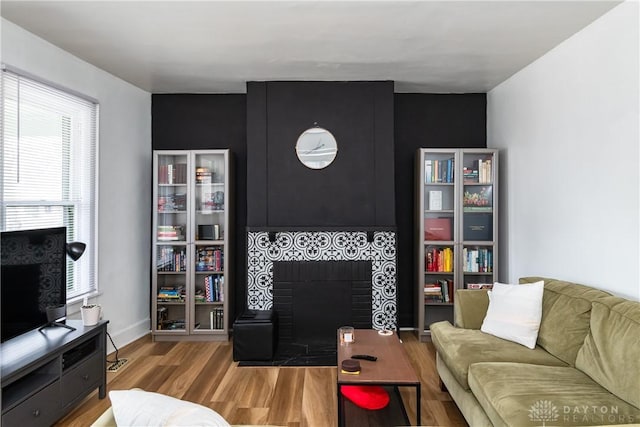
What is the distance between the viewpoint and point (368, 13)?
2830mm

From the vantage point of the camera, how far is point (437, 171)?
4.57 m

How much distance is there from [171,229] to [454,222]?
10.1 feet

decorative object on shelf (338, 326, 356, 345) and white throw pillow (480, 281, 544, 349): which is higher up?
white throw pillow (480, 281, 544, 349)

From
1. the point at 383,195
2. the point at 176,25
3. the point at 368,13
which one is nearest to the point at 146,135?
the point at 176,25

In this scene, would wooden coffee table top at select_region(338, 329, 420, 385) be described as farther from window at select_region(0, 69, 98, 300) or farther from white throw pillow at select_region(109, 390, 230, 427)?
window at select_region(0, 69, 98, 300)

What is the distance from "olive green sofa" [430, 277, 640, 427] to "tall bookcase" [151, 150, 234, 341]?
2.49 m

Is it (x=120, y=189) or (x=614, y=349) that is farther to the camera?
(x=120, y=189)

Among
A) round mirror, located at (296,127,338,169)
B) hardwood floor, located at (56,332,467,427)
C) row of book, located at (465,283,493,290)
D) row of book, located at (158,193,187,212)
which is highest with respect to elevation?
round mirror, located at (296,127,338,169)

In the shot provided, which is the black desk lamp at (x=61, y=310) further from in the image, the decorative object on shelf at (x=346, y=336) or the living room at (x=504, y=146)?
the decorative object on shelf at (x=346, y=336)

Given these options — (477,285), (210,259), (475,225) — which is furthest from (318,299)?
(475,225)

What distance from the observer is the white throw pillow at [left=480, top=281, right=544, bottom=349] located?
2885 mm

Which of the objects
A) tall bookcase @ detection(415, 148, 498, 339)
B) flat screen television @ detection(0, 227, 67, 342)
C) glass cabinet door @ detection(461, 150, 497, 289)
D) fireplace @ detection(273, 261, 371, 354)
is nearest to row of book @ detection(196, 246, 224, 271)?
fireplace @ detection(273, 261, 371, 354)

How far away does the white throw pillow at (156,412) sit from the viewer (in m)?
1.24

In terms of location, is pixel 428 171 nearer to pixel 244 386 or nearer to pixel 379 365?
pixel 379 365
